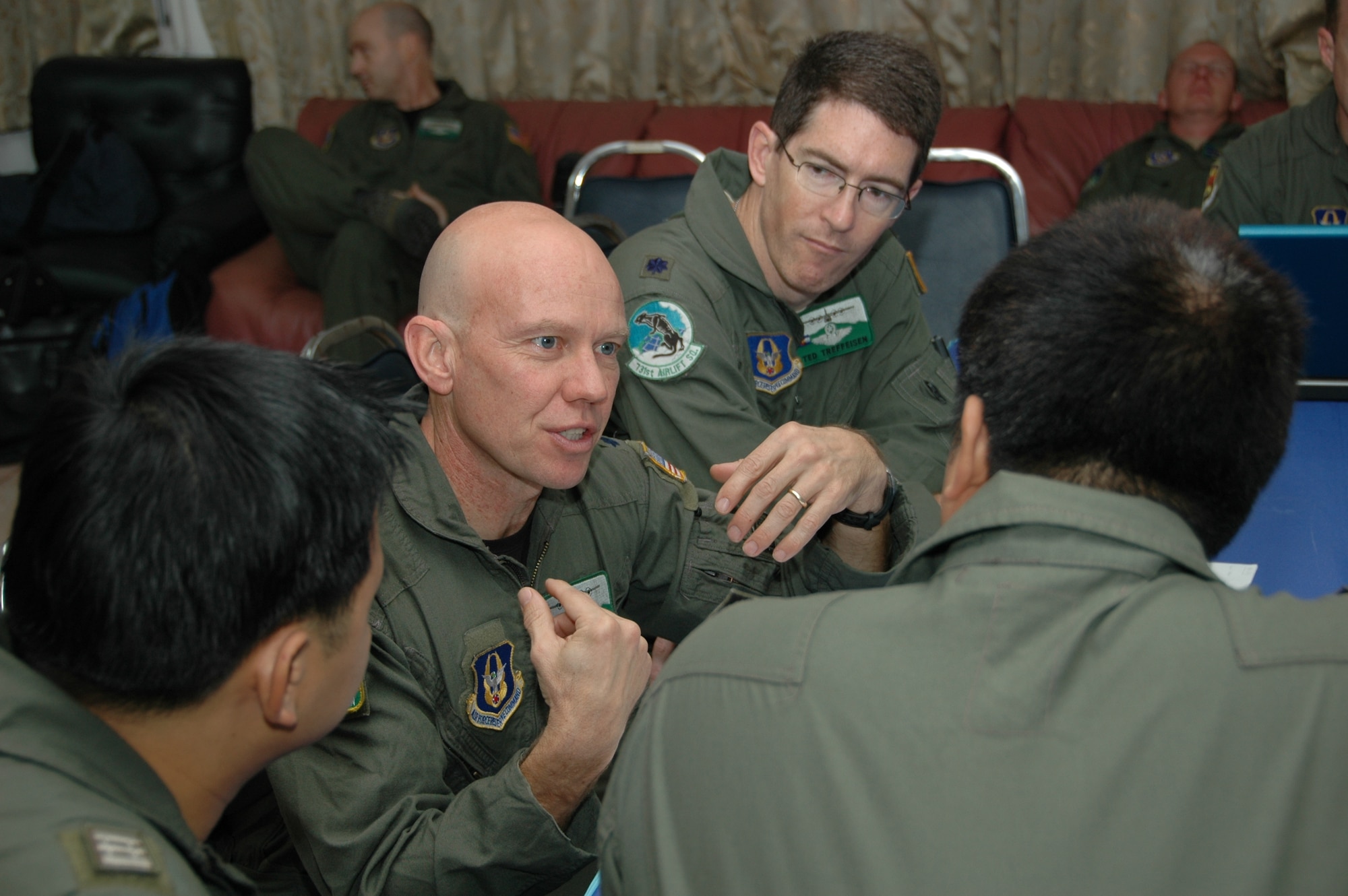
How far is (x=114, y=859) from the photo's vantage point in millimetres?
A: 639

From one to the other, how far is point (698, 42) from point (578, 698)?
3.58 meters

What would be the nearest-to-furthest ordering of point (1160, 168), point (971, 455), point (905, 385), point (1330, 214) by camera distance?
point (971, 455)
point (905, 385)
point (1330, 214)
point (1160, 168)

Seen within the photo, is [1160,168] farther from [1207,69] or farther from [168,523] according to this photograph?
[168,523]

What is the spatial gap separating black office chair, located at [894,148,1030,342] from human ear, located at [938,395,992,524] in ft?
6.03

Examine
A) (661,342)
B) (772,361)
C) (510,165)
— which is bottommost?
(510,165)

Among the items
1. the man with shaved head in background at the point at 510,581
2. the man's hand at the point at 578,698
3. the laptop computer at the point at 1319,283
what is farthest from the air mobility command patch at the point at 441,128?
the man's hand at the point at 578,698

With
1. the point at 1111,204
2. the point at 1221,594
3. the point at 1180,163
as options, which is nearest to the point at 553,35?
the point at 1180,163

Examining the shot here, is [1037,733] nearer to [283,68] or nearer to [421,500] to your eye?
[421,500]

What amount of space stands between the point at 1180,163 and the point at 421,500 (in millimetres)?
3171

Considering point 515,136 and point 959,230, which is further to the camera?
point 515,136

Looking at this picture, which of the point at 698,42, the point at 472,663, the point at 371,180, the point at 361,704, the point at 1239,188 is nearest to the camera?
the point at 361,704

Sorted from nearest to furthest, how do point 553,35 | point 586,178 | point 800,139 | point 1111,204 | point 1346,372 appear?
point 1111,204
point 1346,372
point 800,139
point 586,178
point 553,35

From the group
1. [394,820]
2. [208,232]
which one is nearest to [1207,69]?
[208,232]

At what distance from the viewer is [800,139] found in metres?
1.85
